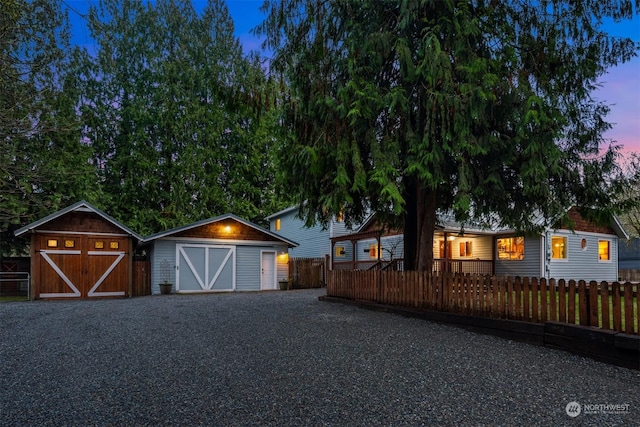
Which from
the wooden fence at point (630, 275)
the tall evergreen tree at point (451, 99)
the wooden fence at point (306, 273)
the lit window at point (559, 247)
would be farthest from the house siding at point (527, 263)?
the wooden fence at point (630, 275)

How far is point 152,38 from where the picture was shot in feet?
92.7

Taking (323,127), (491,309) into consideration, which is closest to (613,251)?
(491,309)

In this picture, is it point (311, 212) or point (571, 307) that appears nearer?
point (571, 307)

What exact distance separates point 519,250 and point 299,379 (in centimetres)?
1648

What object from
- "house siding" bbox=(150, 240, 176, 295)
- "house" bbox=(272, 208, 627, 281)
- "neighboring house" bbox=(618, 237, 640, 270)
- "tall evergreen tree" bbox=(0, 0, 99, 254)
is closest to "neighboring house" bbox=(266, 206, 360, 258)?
"house" bbox=(272, 208, 627, 281)

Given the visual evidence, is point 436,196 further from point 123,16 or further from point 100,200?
point 123,16

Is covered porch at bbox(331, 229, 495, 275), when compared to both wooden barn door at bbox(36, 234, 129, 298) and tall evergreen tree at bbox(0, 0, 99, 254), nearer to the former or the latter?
wooden barn door at bbox(36, 234, 129, 298)

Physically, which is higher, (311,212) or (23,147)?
(23,147)

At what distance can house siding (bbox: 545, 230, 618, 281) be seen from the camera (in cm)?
1778

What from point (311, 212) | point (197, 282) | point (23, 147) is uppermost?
point (23, 147)

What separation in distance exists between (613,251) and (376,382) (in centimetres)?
2105

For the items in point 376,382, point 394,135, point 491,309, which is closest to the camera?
point 376,382

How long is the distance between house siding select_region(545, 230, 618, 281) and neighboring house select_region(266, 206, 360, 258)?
31.9 ft

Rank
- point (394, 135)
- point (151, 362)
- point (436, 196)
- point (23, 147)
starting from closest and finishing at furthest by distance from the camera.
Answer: point (151, 362) → point (394, 135) → point (436, 196) → point (23, 147)
